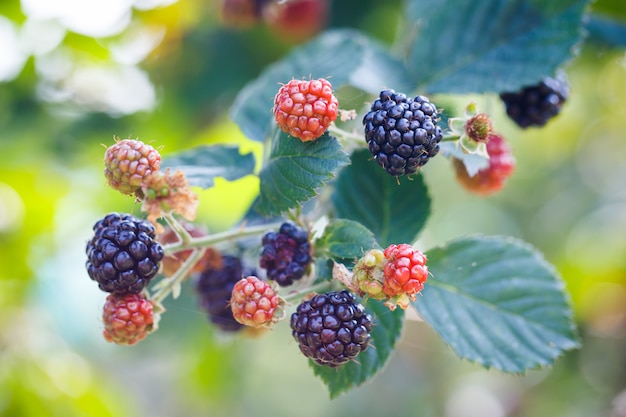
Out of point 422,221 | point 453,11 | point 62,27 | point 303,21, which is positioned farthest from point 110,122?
point 422,221

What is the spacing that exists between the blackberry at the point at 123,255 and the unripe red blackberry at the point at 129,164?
0.07m

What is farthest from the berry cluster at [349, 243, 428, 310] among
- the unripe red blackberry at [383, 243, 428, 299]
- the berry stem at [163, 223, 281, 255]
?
the berry stem at [163, 223, 281, 255]

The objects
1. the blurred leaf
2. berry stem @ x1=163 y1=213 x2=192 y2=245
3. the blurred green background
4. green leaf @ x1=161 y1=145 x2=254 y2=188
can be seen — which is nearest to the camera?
berry stem @ x1=163 y1=213 x2=192 y2=245

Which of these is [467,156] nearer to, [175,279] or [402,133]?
[402,133]

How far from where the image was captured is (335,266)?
92 cm

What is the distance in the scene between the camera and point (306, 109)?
87 cm

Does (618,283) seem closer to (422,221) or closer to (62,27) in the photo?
(422,221)

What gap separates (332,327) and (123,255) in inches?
12.6

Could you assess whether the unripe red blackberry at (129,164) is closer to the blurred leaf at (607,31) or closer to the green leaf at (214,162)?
the green leaf at (214,162)

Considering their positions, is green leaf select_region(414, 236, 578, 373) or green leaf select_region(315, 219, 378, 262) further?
green leaf select_region(414, 236, 578, 373)

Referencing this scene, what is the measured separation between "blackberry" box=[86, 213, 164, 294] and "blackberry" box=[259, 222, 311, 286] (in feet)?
0.58

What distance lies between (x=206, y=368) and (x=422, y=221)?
1.75m

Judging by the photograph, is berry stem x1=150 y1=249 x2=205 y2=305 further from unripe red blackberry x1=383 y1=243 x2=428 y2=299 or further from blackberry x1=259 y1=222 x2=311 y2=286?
unripe red blackberry x1=383 y1=243 x2=428 y2=299

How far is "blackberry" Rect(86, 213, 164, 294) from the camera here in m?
0.92
